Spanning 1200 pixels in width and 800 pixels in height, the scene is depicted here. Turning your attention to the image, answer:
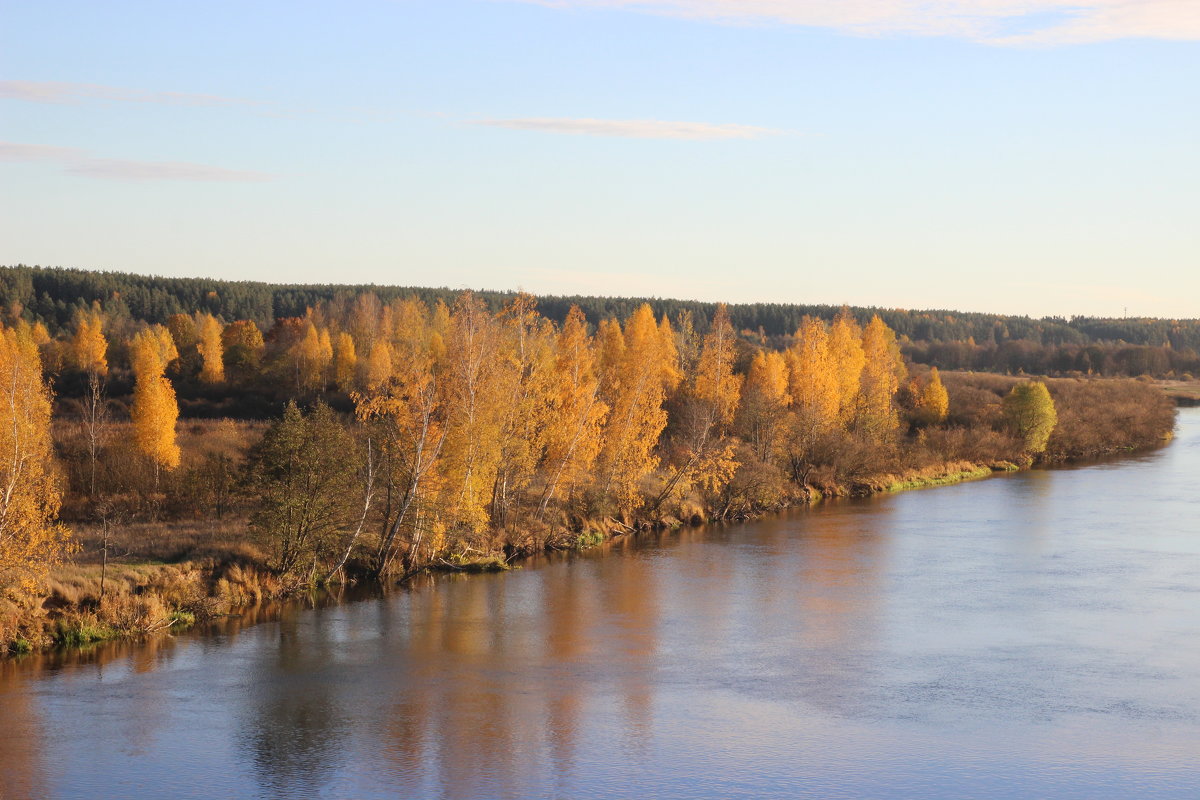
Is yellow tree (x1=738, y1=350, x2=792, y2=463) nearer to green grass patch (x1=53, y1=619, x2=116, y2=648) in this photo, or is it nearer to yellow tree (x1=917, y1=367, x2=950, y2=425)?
yellow tree (x1=917, y1=367, x2=950, y2=425)

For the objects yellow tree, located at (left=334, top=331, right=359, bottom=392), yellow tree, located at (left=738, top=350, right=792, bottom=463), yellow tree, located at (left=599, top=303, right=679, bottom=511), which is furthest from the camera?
yellow tree, located at (left=334, top=331, right=359, bottom=392)

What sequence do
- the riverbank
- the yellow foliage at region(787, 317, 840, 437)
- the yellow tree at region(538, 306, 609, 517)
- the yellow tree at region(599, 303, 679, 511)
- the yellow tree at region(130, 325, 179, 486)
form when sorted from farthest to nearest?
the yellow foliage at region(787, 317, 840, 437) → the yellow tree at region(130, 325, 179, 486) → the yellow tree at region(599, 303, 679, 511) → the yellow tree at region(538, 306, 609, 517) → the riverbank

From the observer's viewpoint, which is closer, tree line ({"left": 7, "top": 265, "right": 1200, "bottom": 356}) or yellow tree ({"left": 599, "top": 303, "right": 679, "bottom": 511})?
yellow tree ({"left": 599, "top": 303, "right": 679, "bottom": 511})

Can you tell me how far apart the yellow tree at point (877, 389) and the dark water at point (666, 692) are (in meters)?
21.8

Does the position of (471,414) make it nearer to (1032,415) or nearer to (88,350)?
(1032,415)

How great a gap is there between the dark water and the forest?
1.77 meters

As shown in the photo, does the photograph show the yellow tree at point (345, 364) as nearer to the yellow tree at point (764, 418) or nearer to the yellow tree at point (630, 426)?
the yellow tree at point (764, 418)

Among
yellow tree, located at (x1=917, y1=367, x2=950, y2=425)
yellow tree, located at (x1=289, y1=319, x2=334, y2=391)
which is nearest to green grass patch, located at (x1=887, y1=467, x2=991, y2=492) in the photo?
yellow tree, located at (x1=917, y1=367, x2=950, y2=425)

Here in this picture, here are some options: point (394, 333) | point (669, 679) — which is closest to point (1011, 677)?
point (669, 679)

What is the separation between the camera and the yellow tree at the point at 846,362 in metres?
54.0

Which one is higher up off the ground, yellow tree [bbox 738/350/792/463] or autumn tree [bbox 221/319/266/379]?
autumn tree [bbox 221/319/266/379]

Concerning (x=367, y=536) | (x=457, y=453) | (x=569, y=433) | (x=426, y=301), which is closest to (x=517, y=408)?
(x=569, y=433)

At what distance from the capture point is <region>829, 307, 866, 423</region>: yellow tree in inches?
2126

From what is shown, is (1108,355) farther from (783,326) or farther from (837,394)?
(837,394)
